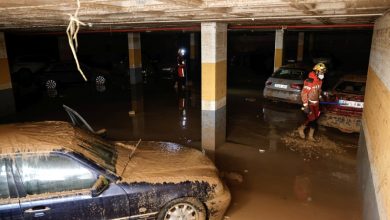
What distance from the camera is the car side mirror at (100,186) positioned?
144 inches

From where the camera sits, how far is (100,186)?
145 inches

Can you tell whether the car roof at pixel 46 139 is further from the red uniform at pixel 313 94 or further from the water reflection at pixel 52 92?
the water reflection at pixel 52 92

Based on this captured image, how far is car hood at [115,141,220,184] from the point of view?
3.97 m

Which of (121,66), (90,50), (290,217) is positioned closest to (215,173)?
(290,217)

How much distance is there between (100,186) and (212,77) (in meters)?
5.67

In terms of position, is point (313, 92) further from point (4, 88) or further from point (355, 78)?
point (4, 88)

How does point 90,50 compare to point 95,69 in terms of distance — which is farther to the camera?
point 90,50

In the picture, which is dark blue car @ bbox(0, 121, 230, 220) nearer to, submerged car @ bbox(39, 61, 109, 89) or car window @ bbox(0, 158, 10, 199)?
car window @ bbox(0, 158, 10, 199)

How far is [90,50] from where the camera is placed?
2200cm

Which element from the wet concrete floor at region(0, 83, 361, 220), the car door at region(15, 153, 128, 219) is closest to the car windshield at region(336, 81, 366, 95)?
the wet concrete floor at region(0, 83, 361, 220)

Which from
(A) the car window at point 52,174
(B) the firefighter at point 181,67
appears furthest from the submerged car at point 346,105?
(B) the firefighter at point 181,67

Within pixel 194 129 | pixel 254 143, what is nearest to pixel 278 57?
pixel 194 129

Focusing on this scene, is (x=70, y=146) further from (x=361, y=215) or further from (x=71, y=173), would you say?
(x=361, y=215)

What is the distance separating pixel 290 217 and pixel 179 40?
22.4 metres
